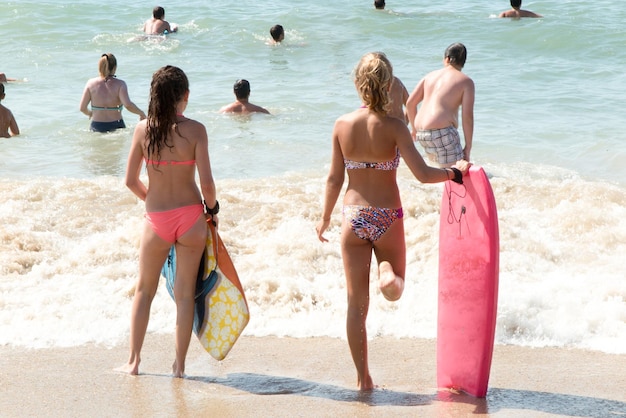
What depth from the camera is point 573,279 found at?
6.15 metres

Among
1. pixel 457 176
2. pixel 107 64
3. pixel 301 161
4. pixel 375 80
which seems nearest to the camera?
pixel 375 80

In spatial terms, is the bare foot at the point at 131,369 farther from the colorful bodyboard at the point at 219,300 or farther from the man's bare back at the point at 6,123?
the man's bare back at the point at 6,123

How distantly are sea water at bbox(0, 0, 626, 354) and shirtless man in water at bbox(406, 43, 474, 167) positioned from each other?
1.79 ft

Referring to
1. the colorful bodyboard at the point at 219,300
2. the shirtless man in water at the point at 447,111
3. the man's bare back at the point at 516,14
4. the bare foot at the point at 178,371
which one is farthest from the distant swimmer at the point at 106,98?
the man's bare back at the point at 516,14

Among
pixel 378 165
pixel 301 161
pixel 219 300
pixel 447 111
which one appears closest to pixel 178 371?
pixel 219 300

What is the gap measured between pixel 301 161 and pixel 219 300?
5.53m

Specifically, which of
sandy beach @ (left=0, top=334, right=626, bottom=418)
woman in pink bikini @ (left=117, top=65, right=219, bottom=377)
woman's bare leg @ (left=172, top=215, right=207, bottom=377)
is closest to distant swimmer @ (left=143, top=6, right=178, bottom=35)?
sandy beach @ (left=0, top=334, right=626, bottom=418)

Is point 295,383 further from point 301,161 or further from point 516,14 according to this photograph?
point 516,14

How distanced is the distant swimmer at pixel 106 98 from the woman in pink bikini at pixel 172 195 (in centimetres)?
550

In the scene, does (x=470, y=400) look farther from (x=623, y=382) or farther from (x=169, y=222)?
(x=169, y=222)

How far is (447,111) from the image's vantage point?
24.0 feet

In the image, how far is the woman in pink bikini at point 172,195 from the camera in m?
4.30

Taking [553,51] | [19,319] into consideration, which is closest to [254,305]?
[19,319]

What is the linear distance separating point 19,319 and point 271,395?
77.6 inches
